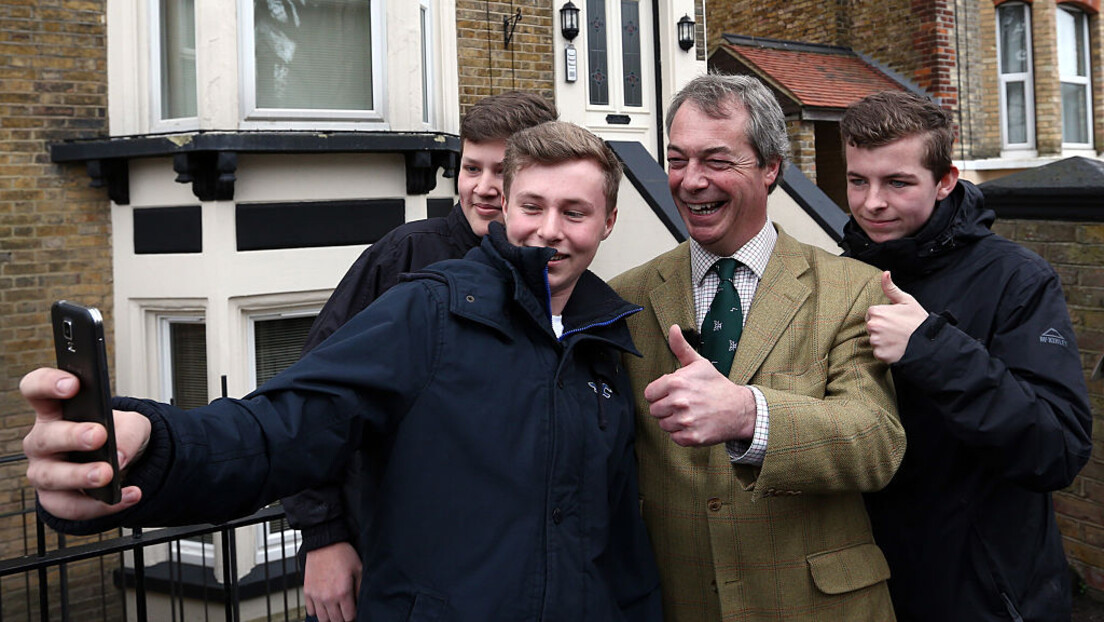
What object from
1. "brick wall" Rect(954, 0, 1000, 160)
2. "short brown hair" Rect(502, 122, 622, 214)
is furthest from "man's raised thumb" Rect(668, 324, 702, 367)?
"brick wall" Rect(954, 0, 1000, 160)

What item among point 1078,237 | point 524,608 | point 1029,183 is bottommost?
point 524,608

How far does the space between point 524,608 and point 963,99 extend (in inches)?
483

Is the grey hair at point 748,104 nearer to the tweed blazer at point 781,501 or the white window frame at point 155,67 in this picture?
the tweed blazer at point 781,501

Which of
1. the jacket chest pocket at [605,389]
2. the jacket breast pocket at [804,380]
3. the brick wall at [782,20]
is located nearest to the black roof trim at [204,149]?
the jacket chest pocket at [605,389]

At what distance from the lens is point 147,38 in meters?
5.90

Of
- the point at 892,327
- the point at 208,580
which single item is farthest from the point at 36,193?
the point at 892,327

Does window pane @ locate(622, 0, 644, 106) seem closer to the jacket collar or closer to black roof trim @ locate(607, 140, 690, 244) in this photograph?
black roof trim @ locate(607, 140, 690, 244)

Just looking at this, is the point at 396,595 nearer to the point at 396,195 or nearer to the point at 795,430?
the point at 795,430

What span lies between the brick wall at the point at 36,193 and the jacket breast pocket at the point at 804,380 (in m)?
5.12

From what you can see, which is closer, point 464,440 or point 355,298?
point 464,440

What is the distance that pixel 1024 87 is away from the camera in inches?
486

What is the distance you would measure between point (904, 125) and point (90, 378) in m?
1.96

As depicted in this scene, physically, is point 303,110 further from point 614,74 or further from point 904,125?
point 904,125

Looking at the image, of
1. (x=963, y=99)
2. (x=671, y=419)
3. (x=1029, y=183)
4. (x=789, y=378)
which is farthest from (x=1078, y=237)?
(x=963, y=99)
